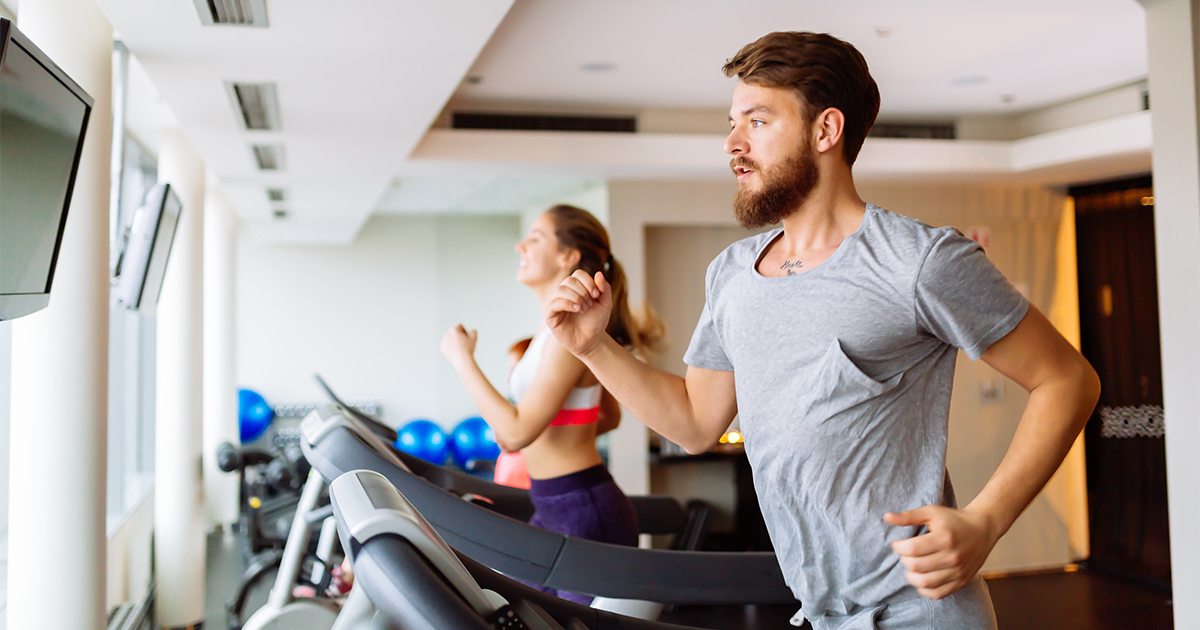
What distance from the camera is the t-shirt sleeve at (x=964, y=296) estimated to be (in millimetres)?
999

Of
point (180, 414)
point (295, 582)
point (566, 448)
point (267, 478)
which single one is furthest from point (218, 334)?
point (566, 448)

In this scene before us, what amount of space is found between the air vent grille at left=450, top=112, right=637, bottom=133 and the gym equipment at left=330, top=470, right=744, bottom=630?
3918 mm

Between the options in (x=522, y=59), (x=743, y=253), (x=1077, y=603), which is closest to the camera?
(x=743, y=253)

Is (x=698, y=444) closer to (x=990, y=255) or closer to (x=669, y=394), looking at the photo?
(x=669, y=394)

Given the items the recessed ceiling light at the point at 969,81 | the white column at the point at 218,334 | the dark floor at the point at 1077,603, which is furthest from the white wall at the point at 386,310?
the dark floor at the point at 1077,603

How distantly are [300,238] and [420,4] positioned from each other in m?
6.47

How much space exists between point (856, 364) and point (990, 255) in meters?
5.24

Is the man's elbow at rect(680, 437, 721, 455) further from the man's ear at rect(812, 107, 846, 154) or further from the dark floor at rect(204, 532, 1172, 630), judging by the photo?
the dark floor at rect(204, 532, 1172, 630)

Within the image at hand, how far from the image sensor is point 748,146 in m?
1.17

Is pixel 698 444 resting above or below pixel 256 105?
below

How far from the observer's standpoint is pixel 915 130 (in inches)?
208

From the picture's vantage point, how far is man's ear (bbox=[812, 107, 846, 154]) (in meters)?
1.12

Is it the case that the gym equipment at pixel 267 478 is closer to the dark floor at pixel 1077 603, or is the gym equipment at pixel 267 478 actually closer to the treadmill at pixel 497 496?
the treadmill at pixel 497 496

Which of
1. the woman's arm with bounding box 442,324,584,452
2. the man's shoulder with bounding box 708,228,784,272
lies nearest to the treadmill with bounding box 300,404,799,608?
the woman's arm with bounding box 442,324,584,452
